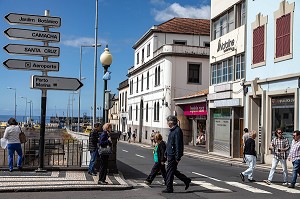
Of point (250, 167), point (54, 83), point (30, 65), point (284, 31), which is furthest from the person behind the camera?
point (284, 31)

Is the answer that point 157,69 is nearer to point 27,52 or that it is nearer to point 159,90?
point 159,90

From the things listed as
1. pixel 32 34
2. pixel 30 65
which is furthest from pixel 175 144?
pixel 32 34

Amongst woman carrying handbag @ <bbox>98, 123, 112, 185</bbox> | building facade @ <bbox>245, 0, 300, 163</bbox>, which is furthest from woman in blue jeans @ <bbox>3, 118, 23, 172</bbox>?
building facade @ <bbox>245, 0, 300, 163</bbox>

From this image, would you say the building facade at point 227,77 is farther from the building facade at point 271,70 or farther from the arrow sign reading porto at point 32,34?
the arrow sign reading porto at point 32,34

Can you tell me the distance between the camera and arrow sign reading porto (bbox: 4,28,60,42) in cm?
1271

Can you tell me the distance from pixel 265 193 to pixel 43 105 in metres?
6.81

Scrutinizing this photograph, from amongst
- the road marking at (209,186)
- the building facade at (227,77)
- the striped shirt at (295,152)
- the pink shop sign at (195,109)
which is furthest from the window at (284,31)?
the pink shop sign at (195,109)

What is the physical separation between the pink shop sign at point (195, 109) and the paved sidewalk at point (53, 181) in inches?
859

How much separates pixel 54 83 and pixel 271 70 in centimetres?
1288

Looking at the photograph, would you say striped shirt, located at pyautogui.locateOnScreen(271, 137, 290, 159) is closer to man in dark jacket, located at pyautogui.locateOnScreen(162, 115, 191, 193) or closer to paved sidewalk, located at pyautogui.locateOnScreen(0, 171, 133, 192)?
man in dark jacket, located at pyautogui.locateOnScreen(162, 115, 191, 193)

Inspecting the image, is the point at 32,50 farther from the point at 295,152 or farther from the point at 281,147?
the point at 295,152

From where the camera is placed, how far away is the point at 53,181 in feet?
38.8

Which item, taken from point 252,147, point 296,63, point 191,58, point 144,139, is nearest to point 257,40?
point 296,63

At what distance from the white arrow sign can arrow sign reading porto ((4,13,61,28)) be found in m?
1.10
